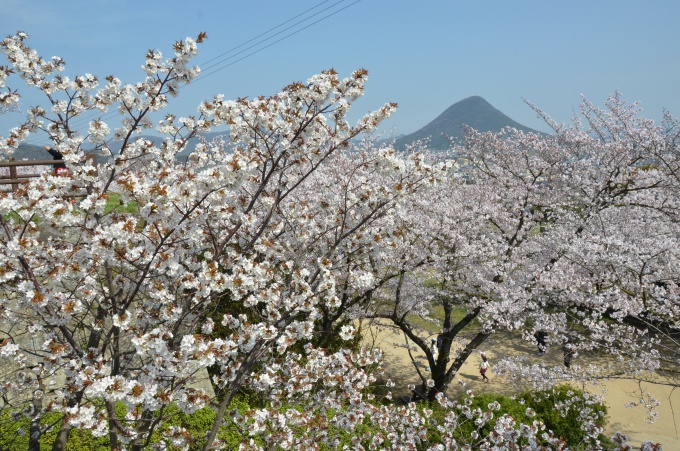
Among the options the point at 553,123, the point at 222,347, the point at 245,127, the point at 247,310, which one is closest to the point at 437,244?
the point at 247,310

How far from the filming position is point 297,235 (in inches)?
250

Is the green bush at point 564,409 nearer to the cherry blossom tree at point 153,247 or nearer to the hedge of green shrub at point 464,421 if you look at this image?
the hedge of green shrub at point 464,421

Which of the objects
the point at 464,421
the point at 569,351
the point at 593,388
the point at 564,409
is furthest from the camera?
the point at 593,388

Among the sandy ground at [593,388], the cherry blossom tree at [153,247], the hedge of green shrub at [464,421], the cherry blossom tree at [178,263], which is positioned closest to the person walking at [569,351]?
the hedge of green shrub at [464,421]

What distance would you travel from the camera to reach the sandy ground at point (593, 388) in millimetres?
10148

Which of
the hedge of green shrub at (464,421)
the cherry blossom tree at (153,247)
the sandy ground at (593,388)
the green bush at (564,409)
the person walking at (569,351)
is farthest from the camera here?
the sandy ground at (593,388)

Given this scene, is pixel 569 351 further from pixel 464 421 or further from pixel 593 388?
pixel 464 421

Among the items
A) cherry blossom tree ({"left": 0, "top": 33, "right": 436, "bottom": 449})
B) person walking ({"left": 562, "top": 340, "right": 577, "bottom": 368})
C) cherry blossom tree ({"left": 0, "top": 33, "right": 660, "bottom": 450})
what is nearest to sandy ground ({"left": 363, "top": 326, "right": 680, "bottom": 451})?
person walking ({"left": 562, "top": 340, "right": 577, "bottom": 368})

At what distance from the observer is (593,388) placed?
12219mm

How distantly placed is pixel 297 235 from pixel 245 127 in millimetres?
2019

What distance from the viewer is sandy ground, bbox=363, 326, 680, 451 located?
10.1 meters

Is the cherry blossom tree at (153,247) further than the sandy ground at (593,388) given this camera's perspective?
No

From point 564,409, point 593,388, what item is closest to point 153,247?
point 564,409

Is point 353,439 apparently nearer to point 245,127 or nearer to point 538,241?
point 245,127
